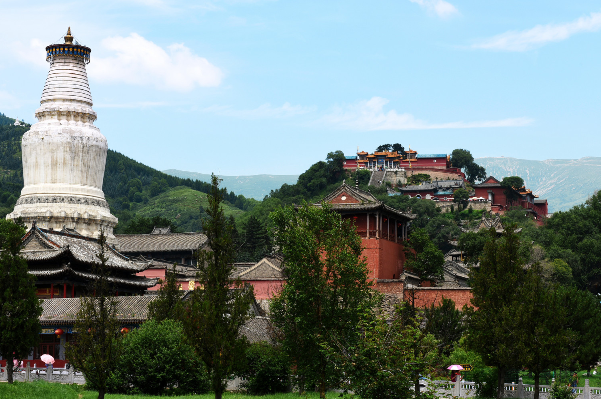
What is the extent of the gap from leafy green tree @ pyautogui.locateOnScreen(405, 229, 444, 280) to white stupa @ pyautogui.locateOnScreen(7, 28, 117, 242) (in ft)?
62.8

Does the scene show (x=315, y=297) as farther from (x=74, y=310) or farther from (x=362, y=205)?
(x=362, y=205)

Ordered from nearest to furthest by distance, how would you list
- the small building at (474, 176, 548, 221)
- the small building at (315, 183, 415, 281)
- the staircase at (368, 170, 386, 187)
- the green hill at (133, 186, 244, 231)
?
1. the small building at (315, 183, 415, 281)
2. the small building at (474, 176, 548, 221)
3. the staircase at (368, 170, 386, 187)
4. the green hill at (133, 186, 244, 231)

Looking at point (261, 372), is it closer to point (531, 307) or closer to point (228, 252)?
point (228, 252)

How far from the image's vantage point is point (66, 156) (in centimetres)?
5088

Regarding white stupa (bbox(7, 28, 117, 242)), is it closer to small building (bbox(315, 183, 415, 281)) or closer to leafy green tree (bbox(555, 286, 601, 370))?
small building (bbox(315, 183, 415, 281))

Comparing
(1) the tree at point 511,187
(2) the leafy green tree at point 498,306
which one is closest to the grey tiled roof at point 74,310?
(2) the leafy green tree at point 498,306

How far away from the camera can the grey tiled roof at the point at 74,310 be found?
3384cm

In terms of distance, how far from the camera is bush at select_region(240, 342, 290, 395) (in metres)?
27.8

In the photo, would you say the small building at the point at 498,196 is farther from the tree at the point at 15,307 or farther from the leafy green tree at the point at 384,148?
the tree at the point at 15,307

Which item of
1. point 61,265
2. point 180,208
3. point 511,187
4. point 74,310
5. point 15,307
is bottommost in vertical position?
point 74,310

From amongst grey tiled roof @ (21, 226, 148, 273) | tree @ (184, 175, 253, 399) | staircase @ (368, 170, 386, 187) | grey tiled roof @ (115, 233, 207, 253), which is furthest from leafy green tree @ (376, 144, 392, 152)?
tree @ (184, 175, 253, 399)

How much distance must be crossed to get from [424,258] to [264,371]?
20990mm

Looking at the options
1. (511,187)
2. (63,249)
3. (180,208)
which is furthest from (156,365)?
(180,208)

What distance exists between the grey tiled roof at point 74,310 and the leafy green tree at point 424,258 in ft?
58.5
